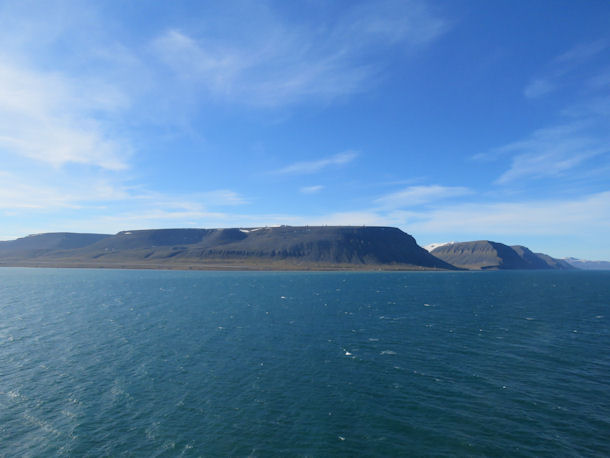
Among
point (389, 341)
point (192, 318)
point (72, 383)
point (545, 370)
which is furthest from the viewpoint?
point (192, 318)

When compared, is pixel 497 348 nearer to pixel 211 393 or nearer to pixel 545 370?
pixel 545 370

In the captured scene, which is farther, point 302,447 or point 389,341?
point 389,341

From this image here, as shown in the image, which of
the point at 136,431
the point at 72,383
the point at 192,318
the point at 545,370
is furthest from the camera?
the point at 192,318

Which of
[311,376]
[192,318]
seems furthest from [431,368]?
[192,318]

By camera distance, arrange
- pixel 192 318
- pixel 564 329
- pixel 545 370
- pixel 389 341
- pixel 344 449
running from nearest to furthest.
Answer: pixel 344 449 → pixel 545 370 → pixel 389 341 → pixel 564 329 → pixel 192 318

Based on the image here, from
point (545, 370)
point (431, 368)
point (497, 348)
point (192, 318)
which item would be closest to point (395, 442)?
point (431, 368)

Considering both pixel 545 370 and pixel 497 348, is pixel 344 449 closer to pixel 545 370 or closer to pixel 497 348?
pixel 545 370
